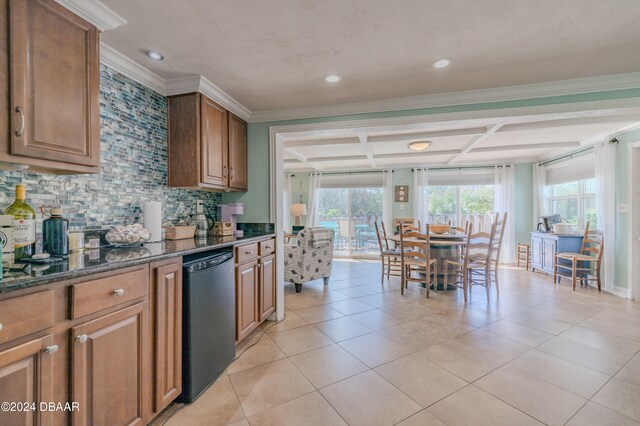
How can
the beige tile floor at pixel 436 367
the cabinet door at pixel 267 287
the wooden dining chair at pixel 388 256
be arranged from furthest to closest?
the wooden dining chair at pixel 388 256 → the cabinet door at pixel 267 287 → the beige tile floor at pixel 436 367

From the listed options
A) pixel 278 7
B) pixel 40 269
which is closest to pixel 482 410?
pixel 40 269

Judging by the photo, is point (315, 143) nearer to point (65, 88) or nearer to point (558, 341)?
point (65, 88)

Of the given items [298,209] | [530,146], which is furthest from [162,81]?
[530,146]

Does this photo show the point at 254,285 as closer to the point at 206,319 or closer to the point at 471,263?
the point at 206,319

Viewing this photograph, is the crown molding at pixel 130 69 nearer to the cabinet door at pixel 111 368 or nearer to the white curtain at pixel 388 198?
the cabinet door at pixel 111 368

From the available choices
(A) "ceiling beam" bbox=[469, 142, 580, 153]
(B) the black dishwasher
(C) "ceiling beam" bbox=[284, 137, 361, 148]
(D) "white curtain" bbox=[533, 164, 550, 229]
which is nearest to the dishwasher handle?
(B) the black dishwasher

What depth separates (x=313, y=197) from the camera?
724 centimetres

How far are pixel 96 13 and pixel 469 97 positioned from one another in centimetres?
288

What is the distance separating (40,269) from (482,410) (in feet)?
7.70

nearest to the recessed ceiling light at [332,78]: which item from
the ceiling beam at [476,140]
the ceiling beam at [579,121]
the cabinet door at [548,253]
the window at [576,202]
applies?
the ceiling beam at [476,140]

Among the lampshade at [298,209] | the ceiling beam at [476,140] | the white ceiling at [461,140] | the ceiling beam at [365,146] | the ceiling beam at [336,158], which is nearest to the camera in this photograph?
the white ceiling at [461,140]

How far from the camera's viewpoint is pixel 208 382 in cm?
180

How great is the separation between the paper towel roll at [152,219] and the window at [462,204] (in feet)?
19.7

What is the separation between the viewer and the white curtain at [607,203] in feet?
12.7
